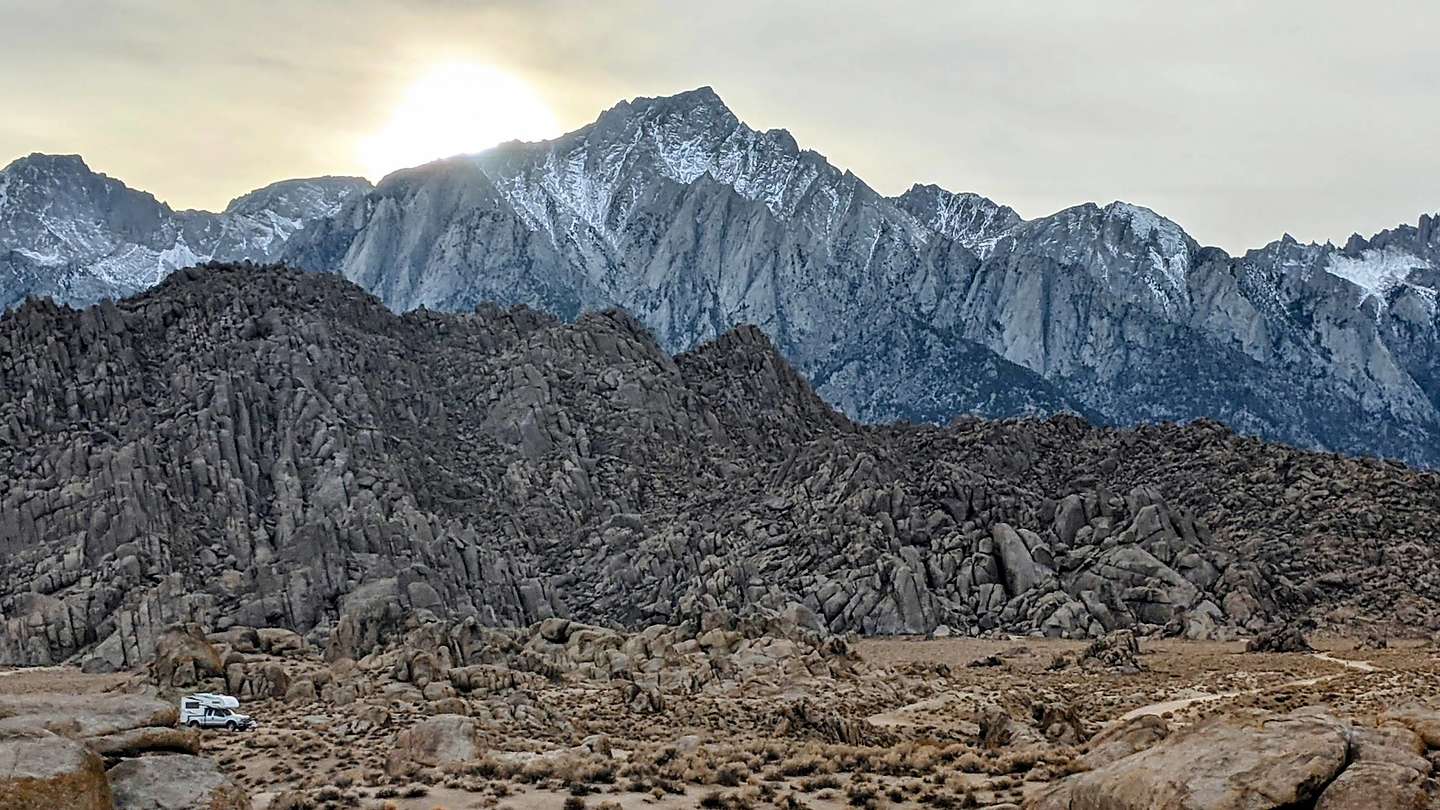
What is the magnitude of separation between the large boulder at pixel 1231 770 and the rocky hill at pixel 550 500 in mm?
→ 52858

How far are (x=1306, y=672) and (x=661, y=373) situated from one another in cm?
7213

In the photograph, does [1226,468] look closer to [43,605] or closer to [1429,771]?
[43,605]

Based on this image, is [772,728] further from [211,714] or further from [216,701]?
A: [216,701]

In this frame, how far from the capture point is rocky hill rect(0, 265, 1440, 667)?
80750 millimetres

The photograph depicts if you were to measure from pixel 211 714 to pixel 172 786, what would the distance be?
25477 millimetres

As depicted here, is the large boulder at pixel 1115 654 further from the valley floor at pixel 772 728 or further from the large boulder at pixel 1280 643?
the large boulder at pixel 1280 643

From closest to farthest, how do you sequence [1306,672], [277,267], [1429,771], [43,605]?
[1429,771]
[1306,672]
[43,605]
[277,267]

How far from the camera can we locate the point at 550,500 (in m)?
103

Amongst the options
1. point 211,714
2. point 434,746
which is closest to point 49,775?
point 434,746

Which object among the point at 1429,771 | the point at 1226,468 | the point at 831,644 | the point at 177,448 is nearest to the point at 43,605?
the point at 177,448

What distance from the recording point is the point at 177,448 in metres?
90.0

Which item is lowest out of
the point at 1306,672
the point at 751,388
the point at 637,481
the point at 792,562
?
the point at 1306,672

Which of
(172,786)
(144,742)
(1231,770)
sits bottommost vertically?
(1231,770)

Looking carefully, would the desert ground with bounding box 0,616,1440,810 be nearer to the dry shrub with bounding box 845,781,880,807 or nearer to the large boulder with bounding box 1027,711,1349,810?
the dry shrub with bounding box 845,781,880,807
